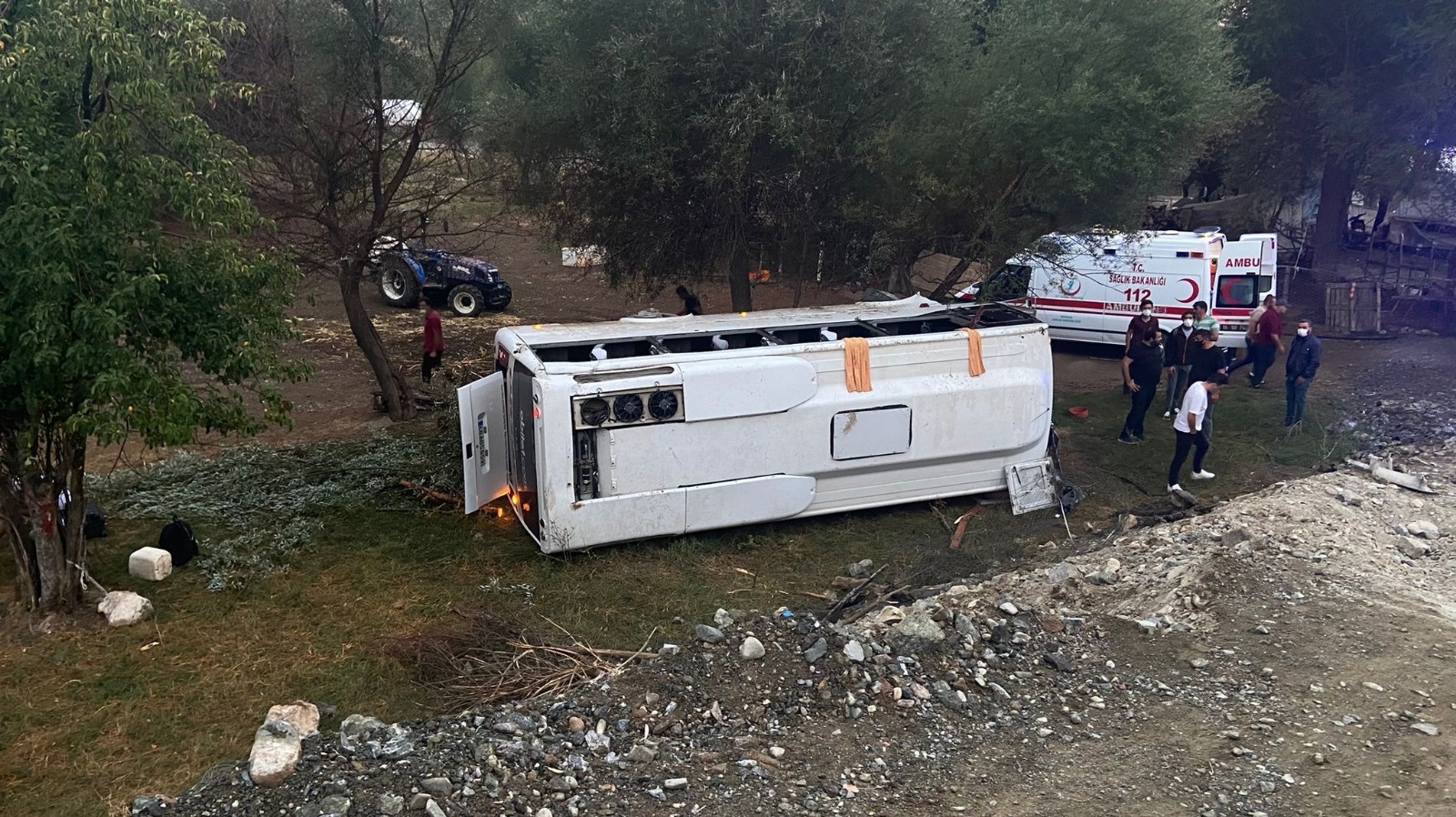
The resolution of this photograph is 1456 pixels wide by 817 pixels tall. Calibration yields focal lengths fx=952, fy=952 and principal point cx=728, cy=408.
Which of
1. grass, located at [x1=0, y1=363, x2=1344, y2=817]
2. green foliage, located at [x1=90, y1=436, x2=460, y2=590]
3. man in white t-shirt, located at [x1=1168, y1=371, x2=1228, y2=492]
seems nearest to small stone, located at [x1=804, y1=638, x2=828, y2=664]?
grass, located at [x1=0, y1=363, x2=1344, y2=817]

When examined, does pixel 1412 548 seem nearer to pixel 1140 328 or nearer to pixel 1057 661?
pixel 1057 661

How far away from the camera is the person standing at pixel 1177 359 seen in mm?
11641

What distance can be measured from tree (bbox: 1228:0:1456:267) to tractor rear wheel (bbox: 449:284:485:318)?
14.2 meters

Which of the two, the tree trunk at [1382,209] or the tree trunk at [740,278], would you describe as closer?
the tree trunk at [740,278]

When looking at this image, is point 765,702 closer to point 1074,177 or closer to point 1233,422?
point 1074,177

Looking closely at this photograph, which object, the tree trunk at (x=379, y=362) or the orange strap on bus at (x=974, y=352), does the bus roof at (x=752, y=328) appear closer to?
the orange strap on bus at (x=974, y=352)

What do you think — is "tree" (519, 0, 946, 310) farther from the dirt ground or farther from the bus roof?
the dirt ground

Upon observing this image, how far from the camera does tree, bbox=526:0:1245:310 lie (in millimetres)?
9984

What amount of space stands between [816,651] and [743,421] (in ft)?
8.45

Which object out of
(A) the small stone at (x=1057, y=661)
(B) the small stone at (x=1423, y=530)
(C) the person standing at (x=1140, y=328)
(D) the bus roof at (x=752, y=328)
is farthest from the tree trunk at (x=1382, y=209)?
(A) the small stone at (x=1057, y=661)

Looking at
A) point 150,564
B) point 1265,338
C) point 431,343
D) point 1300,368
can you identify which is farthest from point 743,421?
point 1265,338

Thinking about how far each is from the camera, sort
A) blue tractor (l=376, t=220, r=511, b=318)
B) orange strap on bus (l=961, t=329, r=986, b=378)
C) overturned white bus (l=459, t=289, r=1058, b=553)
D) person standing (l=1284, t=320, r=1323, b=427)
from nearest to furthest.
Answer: overturned white bus (l=459, t=289, r=1058, b=553) → orange strap on bus (l=961, t=329, r=986, b=378) → person standing (l=1284, t=320, r=1323, b=427) → blue tractor (l=376, t=220, r=511, b=318)

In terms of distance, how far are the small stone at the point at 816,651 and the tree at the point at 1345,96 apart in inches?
575

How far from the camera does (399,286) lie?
1870cm
